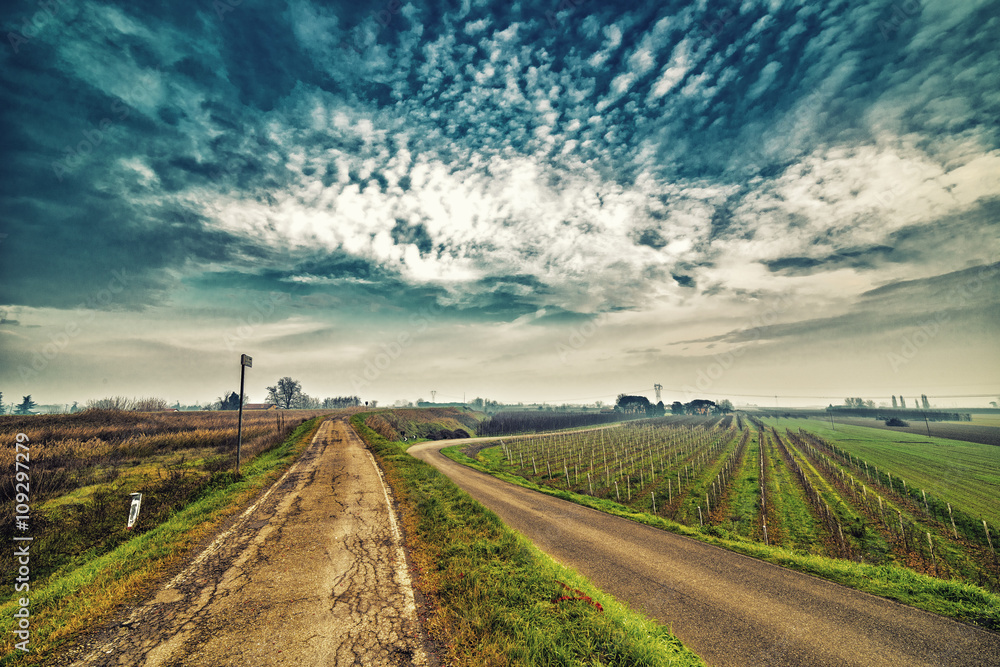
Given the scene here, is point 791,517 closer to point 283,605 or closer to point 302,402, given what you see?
point 283,605

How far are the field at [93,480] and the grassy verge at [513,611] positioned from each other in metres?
9.54

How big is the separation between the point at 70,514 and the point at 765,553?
25151 mm

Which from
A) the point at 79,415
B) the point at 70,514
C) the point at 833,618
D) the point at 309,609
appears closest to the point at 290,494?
the point at 70,514

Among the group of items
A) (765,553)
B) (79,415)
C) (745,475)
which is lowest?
(745,475)

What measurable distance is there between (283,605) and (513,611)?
4143 millimetres

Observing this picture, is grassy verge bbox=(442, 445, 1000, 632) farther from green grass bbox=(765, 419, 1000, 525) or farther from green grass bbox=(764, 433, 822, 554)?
green grass bbox=(765, 419, 1000, 525)

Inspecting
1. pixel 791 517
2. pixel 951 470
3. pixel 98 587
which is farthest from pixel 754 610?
pixel 951 470

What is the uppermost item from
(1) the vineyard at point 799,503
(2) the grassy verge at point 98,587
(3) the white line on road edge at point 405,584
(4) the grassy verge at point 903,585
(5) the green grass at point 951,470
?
(2) the grassy verge at point 98,587

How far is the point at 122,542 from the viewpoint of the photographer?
10.5 m

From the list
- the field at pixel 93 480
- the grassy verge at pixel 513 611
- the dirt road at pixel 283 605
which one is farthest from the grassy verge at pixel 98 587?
the grassy verge at pixel 513 611

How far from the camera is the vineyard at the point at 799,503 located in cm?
1808

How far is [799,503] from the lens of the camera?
25875 millimetres

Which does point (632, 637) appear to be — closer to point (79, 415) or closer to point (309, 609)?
point (309, 609)

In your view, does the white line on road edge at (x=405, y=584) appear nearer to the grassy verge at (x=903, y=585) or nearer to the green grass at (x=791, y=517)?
the grassy verge at (x=903, y=585)
